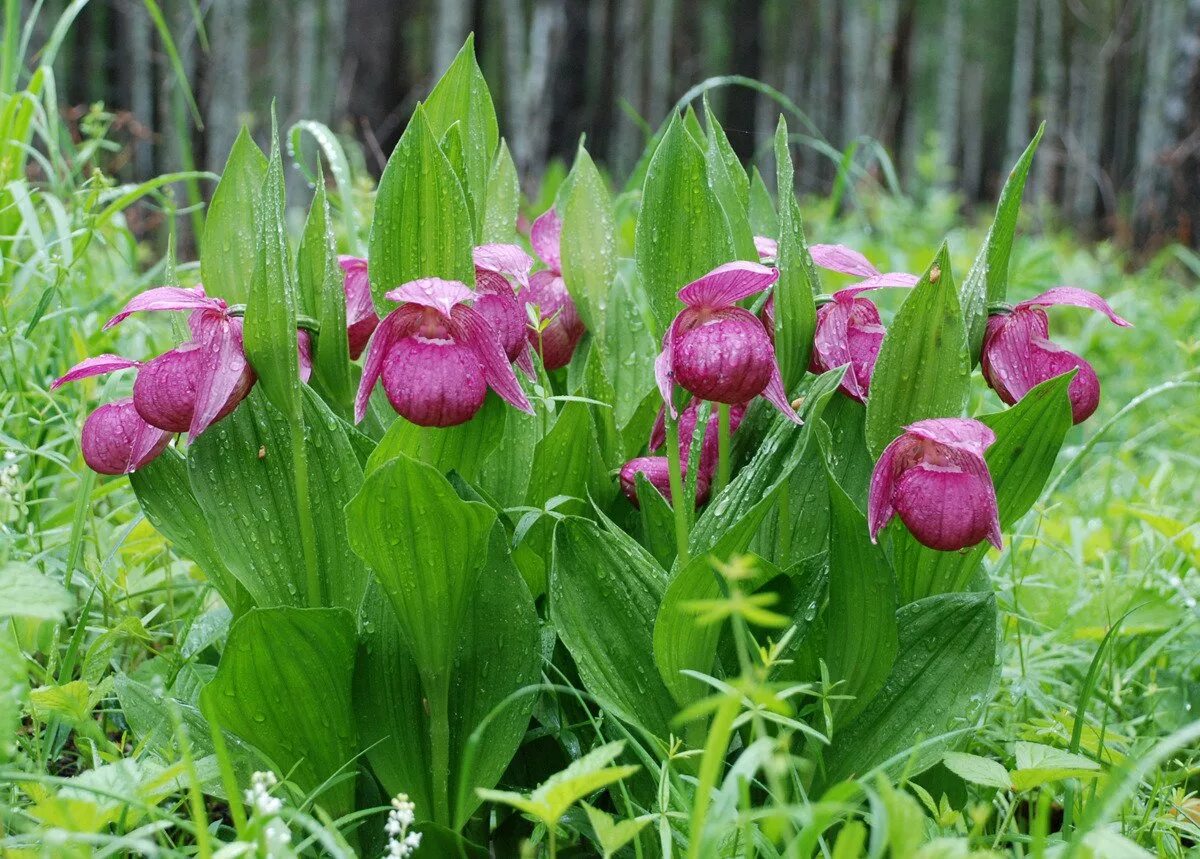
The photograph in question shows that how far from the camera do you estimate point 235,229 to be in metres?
1.11

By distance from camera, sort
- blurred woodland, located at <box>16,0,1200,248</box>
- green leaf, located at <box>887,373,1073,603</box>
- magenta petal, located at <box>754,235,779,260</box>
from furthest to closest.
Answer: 1. blurred woodland, located at <box>16,0,1200,248</box>
2. magenta petal, located at <box>754,235,779,260</box>
3. green leaf, located at <box>887,373,1073,603</box>

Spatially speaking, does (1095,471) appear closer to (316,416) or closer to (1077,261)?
(316,416)

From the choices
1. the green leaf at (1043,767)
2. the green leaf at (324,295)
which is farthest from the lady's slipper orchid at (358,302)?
the green leaf at (1043,767)

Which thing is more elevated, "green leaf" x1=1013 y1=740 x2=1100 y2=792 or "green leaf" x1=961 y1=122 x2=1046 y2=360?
"green leaf" x1=961 y1=122 x2=1046 y2=360

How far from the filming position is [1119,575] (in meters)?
1.66

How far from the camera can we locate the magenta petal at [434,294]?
0.91 m

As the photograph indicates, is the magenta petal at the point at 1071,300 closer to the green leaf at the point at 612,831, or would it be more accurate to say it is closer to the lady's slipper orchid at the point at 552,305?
the lady's slipper orchid at the point at 552,305

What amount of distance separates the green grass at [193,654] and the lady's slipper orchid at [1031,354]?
0.27 m

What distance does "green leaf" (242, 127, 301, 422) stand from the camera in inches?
37.4

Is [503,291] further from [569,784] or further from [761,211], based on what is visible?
[569,784]

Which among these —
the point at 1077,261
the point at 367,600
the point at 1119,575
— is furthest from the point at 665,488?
the point at 1077,261

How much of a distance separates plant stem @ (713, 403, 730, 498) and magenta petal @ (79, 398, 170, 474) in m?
0.59

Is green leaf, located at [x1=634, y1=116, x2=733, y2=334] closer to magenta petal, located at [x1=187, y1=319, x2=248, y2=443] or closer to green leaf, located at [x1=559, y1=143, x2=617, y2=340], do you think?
green leaf, located at [x1=559, y1=143, x2=617, y2=340]

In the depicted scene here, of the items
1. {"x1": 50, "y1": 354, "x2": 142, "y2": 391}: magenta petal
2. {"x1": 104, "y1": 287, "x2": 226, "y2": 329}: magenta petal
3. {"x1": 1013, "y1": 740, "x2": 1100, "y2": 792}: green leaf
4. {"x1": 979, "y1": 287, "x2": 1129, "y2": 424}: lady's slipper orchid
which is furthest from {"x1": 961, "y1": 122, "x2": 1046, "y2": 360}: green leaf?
{"x1": 50, "y1": 354, "x2": 142, "y2": 391}: magenta petal
